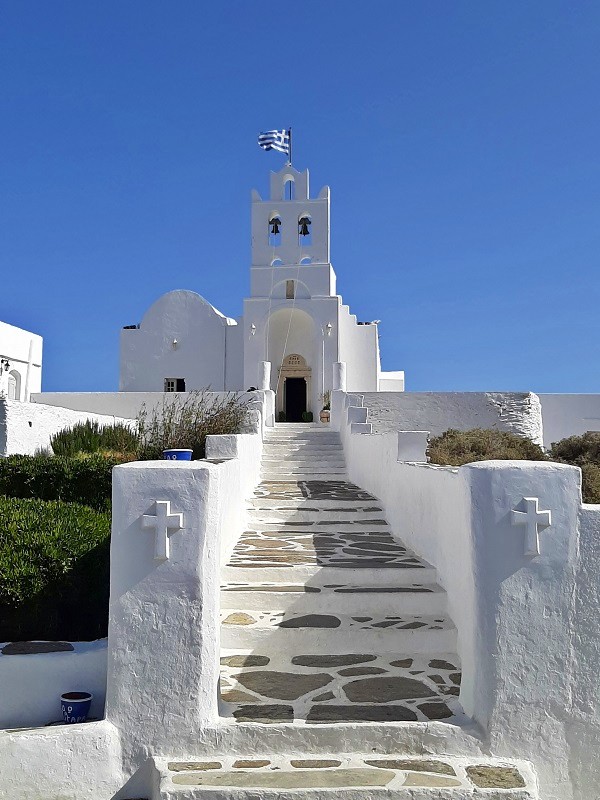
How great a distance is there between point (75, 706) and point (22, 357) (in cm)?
2110

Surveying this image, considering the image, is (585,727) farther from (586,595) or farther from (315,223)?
(315,223)

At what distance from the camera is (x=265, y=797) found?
3.22 meters

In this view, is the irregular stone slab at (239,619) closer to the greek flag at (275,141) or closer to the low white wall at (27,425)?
the low white wall at (27,425)

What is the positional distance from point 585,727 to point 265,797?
177cm

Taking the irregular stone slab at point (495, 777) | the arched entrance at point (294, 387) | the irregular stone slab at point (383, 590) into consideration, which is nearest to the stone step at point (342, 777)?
the irregular stone slab at point (495, 777)

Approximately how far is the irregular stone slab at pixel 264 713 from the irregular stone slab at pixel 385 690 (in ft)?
1.44

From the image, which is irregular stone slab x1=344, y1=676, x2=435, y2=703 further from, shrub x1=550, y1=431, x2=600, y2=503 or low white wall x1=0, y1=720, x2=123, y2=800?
shrub x1=550, y1=431, x2=600, y2=503

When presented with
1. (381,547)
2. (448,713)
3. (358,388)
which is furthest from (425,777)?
(358,388)

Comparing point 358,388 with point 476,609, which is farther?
point 358,388

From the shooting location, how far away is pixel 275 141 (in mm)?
22344

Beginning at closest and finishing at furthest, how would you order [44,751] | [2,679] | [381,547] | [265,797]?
[265,797]
[44,751]
[2,679]
[381,547]

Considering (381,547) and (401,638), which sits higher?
(381,547)

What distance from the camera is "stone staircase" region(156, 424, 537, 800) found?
131 inches

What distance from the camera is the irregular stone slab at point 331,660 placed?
4.56 metres
